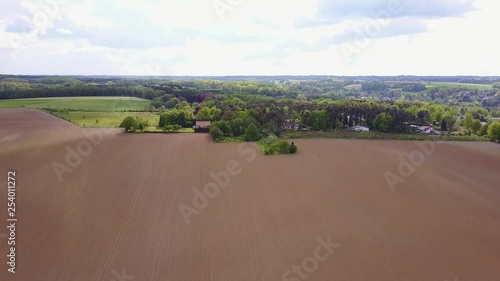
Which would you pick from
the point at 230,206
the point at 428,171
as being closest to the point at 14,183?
the point at 230,206

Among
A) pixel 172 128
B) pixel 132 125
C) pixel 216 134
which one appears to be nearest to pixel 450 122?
pixel 216 134

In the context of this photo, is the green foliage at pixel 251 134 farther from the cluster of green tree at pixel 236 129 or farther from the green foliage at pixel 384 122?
the green foliage at pixel 384 122

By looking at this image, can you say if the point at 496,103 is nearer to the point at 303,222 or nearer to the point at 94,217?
the point at 303,222

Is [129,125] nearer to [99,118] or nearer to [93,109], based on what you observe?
[99,118]
